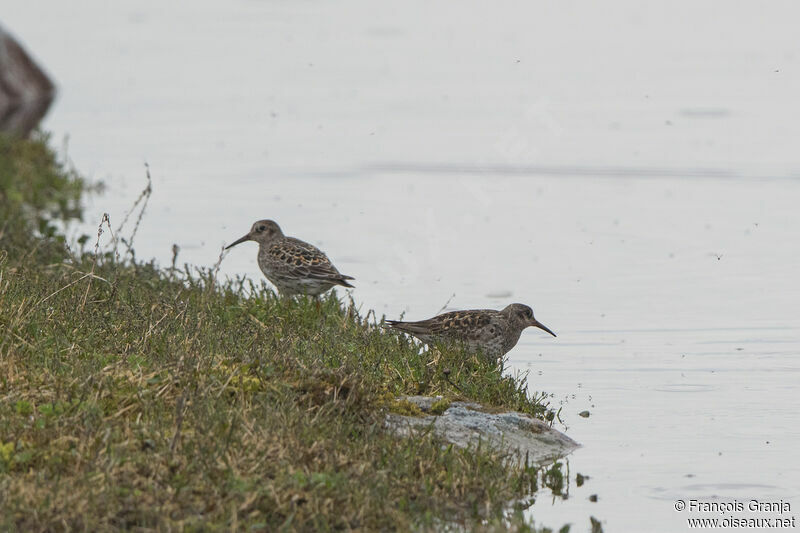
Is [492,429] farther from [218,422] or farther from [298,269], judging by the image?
[298,269]

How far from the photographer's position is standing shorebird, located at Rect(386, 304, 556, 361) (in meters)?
12.5

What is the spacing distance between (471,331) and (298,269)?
6.79 feet

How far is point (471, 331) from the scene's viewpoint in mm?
12508

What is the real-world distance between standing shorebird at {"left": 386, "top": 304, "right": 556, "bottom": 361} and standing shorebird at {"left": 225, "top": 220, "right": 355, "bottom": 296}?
121 cm

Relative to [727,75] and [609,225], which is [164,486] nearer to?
[609,225]

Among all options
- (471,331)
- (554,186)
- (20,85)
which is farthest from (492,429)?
(20,85)

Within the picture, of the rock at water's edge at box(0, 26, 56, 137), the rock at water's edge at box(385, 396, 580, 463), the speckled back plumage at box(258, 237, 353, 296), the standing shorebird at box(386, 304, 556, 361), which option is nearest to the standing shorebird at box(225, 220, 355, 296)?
the speckled back plumage at box(258, 237, 353, 296)

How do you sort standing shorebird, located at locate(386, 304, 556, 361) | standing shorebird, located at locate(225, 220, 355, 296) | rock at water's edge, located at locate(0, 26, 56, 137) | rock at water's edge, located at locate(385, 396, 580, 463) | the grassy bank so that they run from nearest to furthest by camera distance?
the grassy bank → rock at water's edge, located at locate(385, 396, 580, 463) → standing shorebird, located at locate(386, 304, 556, 361) → standing shorebird, located at locate(225, 220, 355, 296) → rock at water's edge, located at locate(0, 26, 56, 137)

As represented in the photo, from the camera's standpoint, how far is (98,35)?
138ft

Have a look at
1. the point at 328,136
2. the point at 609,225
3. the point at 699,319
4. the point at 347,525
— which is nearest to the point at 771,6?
the point at 328,136

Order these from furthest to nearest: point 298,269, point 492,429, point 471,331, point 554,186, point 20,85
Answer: point 20,85 < point 554,186 < point 298,269 < point 471,331 < point 492,429

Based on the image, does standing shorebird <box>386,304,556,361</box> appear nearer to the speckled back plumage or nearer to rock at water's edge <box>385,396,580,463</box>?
the speckled back plumage

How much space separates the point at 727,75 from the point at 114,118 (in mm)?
13024

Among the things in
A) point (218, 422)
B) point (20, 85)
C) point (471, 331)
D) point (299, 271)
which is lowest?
point (218, 422)
